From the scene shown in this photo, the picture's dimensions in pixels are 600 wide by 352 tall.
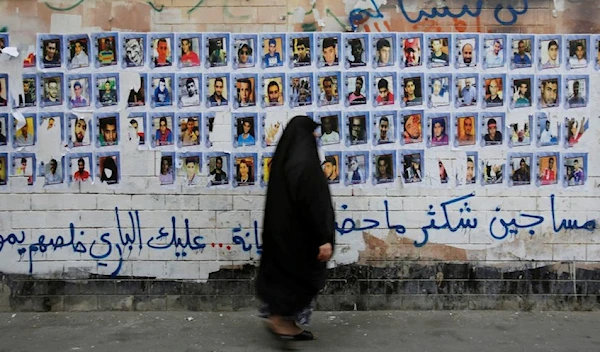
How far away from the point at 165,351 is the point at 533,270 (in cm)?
337

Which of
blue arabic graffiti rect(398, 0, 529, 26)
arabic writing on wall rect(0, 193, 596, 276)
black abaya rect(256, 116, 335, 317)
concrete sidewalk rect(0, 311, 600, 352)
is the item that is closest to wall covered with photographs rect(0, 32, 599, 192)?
blue arabic graffiti rect(398, 0, 529, 26)

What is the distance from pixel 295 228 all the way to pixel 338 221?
1193mm

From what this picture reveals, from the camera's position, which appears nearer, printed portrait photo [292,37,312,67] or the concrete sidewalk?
the concrete sidewalk

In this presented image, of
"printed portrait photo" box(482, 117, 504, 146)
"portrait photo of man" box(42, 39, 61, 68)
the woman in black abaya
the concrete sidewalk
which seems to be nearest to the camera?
the woman in black abaya

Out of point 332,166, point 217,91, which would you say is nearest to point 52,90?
point 217,91

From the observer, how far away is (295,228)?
489 centimetres

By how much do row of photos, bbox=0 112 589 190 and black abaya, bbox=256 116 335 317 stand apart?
40.5 inches

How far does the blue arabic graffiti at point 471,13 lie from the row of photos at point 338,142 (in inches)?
34.3

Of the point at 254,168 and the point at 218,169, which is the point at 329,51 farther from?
the point at 218,169

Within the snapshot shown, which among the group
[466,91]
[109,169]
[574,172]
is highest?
[466,91]

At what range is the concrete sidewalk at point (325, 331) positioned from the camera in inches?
206

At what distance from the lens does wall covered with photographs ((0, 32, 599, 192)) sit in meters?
5.93

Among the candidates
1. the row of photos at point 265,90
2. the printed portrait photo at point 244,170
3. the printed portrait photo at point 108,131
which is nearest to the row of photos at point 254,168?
the printed portrait photo at point 244,170

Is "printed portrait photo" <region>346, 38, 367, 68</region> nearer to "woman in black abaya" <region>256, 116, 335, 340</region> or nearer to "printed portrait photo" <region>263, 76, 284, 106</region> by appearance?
"printed portrait photo" <region>263, 76, 284, 106</region>
